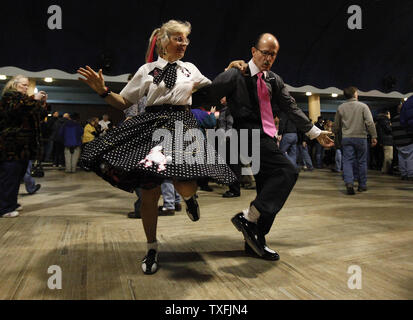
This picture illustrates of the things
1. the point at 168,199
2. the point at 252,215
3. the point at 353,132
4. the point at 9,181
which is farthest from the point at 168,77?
the point at 353,132

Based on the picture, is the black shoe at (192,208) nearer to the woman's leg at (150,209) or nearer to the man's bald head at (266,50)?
the woman's leg at (150,209)

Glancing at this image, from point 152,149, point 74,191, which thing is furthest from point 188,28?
point 74,191

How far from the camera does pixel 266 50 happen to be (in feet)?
6.42

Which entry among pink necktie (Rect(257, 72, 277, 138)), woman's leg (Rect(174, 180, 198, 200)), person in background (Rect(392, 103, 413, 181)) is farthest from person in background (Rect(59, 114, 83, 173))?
woman's leg (Rect(174, 180, 198, 200))

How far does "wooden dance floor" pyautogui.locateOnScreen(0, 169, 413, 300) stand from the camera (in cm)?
155

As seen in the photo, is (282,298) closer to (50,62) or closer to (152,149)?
(152,149)

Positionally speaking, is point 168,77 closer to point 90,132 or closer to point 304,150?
point 90,132

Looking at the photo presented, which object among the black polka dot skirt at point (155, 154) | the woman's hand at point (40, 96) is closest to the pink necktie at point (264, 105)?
the black polka dot skirt at point (155, 154)

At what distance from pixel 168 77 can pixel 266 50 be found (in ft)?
2.04

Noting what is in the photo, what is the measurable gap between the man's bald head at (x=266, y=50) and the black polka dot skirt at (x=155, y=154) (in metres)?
0.59

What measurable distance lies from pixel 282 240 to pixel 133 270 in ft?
3.90

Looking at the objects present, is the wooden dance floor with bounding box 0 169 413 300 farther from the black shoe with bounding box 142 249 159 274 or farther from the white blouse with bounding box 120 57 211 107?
the white blouse with bounding box 120 57 211 107

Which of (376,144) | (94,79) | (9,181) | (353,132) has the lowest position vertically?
(9,181)
